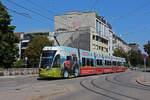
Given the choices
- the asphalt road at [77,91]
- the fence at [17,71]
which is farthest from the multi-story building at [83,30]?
the asphalt road at [77,91]

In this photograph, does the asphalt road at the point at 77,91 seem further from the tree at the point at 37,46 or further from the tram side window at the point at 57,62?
the tree at the point at 37,46

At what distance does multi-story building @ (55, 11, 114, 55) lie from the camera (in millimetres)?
55688

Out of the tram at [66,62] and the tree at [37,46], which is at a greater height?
the tree at [37,46]

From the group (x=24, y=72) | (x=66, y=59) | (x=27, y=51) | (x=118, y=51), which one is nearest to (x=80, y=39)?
(x=27, y=51)

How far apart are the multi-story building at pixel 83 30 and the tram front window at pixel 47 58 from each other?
3566 centimetres

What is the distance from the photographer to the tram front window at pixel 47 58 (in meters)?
18.8

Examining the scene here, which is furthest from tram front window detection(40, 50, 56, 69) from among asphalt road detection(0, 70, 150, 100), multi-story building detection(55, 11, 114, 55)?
multi-story building detection(55, 11, 114, 55)

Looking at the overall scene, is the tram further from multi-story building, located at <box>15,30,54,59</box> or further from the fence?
multi-story building, located at <box>15,30,54,59</box>

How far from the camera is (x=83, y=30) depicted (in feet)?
185

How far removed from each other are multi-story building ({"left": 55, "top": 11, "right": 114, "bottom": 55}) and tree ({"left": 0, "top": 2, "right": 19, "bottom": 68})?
26660mm

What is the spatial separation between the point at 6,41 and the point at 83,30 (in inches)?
1141

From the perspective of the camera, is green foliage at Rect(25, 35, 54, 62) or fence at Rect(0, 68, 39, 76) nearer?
fence at Rect(0, 68, 39, 76)

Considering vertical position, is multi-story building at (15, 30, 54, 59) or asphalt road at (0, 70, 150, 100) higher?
multi-story building at (15, 30, 54, 59)

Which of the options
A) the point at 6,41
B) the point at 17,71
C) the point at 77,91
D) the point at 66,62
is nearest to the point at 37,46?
the point at 6,41
